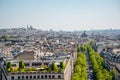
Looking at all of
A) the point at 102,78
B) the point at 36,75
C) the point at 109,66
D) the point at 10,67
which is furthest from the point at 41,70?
the point at 109,66

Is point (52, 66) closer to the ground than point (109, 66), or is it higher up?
higher up

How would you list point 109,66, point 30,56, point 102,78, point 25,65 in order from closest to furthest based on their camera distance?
point 25,65, point 102,78, point 30,56, point 109,66

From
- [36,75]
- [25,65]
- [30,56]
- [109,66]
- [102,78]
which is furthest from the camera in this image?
[109,66]

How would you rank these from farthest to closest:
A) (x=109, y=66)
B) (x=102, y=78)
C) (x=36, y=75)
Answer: (x=109, y=66) → (x=102, y=78) → (x=36, y=75)

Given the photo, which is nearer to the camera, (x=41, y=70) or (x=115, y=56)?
(x=41, y=70)

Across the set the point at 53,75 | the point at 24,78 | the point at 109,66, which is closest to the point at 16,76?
the point at 24,78

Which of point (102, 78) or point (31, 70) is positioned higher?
point (31, 70)

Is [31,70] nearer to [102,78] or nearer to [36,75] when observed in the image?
[36,75]

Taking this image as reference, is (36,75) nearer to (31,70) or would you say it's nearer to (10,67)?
(31,70)

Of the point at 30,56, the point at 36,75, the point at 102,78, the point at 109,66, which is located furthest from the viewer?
the point at 109,66
